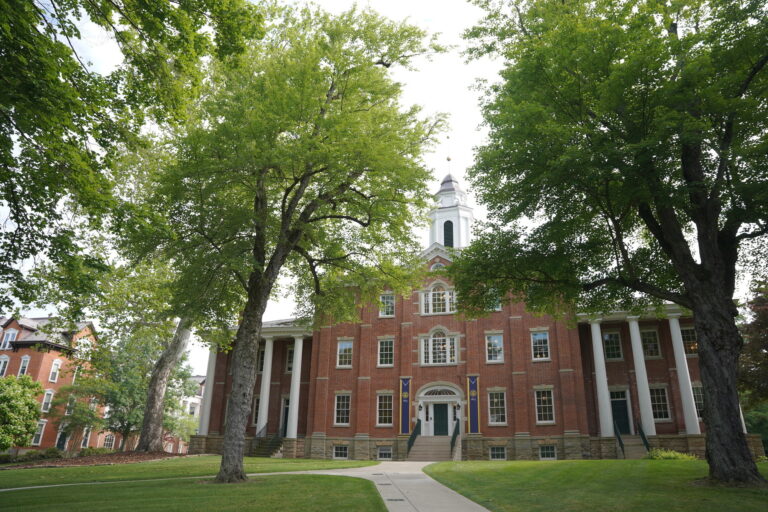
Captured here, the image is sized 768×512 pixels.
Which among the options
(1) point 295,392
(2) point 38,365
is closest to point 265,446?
(1) point 295,392

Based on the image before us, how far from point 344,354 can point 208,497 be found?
21176mm

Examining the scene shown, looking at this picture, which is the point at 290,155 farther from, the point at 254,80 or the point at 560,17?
the point at 560,17

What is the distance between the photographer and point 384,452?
2800 cm

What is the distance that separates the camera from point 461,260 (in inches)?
567

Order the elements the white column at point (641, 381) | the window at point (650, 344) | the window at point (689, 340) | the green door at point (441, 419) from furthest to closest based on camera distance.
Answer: the green door at point (441, 419) → the window at point (650, 344) → the window at point (689, 340) → the white column at point (641, 381)

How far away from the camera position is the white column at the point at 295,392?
28.9 m

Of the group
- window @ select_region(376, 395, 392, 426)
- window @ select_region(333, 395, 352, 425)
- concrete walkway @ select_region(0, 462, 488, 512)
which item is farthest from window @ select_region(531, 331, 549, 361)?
concrete walkway @ select_region(0, 462, 488, 512)

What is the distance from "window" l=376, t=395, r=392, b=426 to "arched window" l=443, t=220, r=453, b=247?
38.1 ft

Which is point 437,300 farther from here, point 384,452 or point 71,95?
point 71,95

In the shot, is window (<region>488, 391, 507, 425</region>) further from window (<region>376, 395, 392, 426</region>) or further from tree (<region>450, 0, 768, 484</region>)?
tree (<region>450, 0, 768, 484</region>)

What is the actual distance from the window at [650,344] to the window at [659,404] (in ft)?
6.05

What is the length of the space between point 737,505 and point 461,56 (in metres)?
13.6

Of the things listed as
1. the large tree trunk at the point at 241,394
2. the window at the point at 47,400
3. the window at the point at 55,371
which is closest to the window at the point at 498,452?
the large tree trunk at the point at 241,394

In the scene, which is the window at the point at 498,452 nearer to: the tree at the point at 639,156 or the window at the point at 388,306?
the window at the point at 388,306
